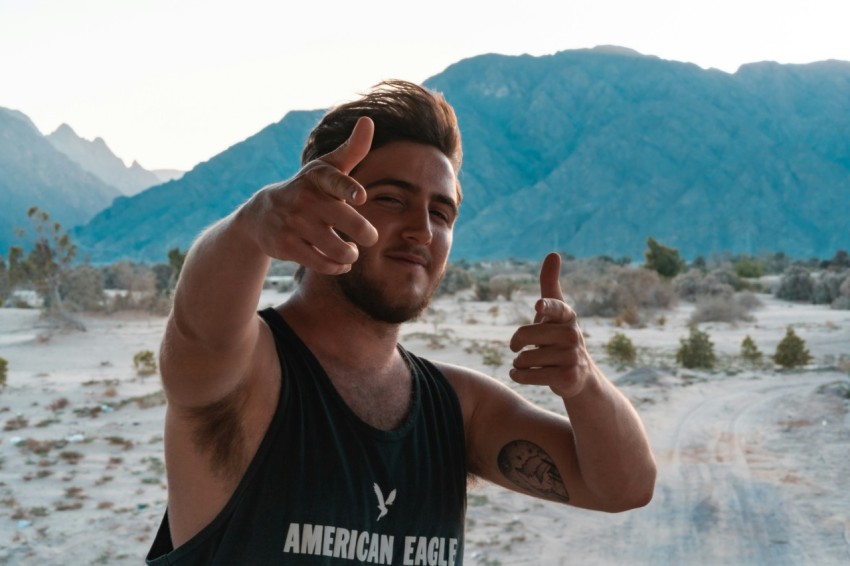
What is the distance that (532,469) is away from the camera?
219 centimetres

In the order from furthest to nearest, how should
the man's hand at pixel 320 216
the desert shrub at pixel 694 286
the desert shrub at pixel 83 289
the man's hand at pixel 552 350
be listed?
the desert shrub at pixel 694 286, the desert shrub at pixel 83 289, the man's hand at pixel 552 350, the man's hand at pixel 320 216

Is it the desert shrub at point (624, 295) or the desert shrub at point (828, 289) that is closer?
the desert shrub at point (624, 295)

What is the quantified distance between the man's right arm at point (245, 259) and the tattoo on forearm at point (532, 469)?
86cm

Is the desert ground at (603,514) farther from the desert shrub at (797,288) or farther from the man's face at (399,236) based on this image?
the desert shrub at (797,288)

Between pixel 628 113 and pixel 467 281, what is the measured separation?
45434mm

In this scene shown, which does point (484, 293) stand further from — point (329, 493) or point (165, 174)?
point (165, 174)

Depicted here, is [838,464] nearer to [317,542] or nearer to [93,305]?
[317,542]

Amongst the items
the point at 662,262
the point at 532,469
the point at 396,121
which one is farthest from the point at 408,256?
the point at 662,262

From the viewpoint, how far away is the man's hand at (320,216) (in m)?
1.26

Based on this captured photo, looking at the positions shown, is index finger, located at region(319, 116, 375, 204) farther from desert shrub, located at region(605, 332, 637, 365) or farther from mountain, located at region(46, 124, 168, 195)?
mountain, located at region(46, 124, 168, 195)

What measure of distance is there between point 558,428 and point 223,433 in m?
0.92

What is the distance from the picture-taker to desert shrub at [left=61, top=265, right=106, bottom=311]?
67.1 feet

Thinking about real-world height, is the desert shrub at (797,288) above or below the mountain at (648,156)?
below

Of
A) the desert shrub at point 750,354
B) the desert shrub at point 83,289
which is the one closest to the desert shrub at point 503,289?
the desert shrub at point 83,289
